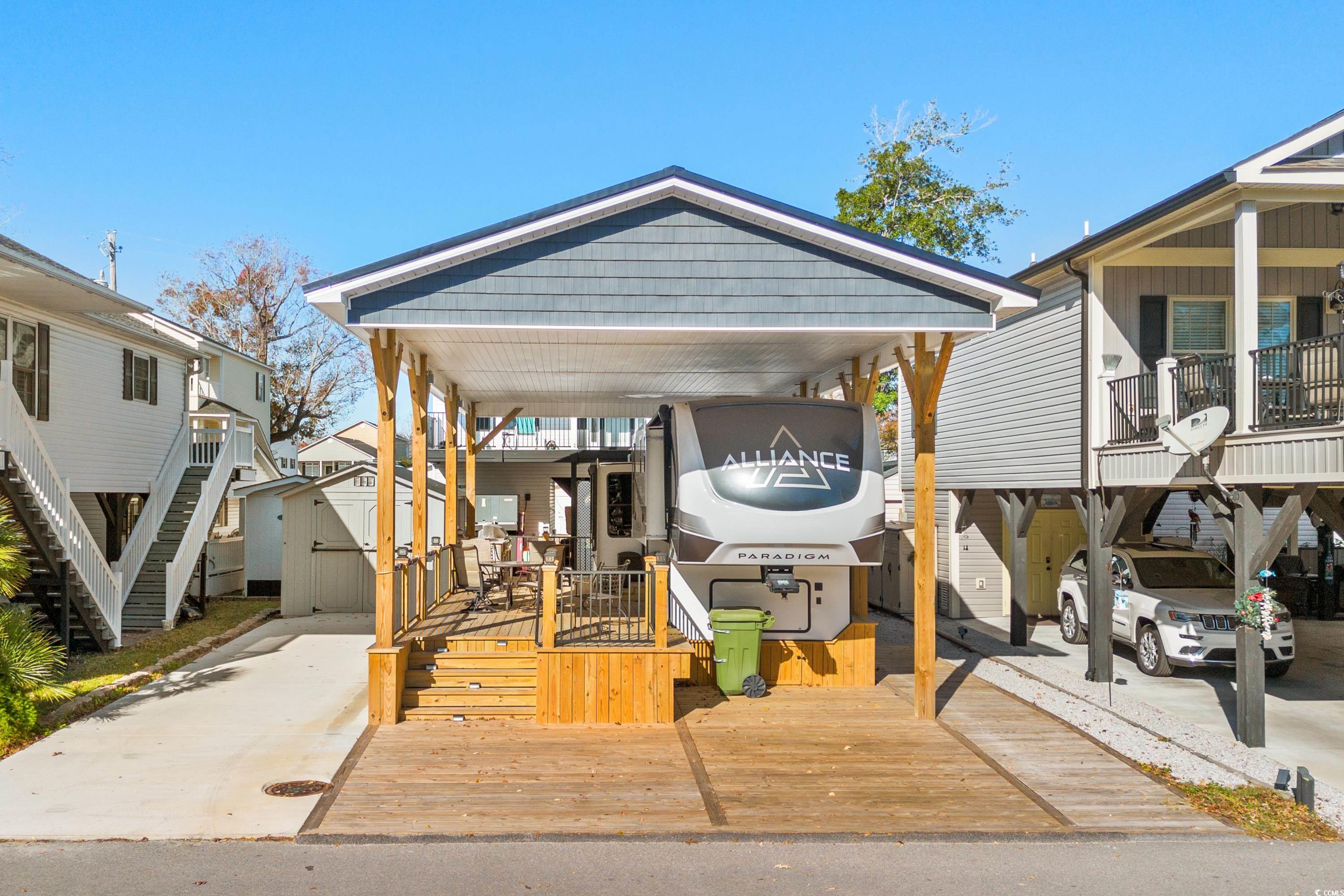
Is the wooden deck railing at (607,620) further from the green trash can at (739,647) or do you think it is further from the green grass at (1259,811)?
the green grass at (1259,811)

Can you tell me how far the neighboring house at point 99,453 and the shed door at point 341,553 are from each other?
2049mm

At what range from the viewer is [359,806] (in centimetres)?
716

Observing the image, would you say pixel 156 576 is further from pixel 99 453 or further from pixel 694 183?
pixel 694 183

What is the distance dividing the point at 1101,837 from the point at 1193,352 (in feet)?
25.5

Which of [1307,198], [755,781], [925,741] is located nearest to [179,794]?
[755,781]

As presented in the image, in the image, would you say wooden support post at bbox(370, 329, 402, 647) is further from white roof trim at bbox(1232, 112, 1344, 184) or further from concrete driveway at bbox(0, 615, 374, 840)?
white roof trim at bbox(1232, 112, 1344, 184)

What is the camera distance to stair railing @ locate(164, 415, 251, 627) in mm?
15852

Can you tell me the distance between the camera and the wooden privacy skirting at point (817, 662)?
11453 millimetres

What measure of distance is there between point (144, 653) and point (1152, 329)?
46.8 ft

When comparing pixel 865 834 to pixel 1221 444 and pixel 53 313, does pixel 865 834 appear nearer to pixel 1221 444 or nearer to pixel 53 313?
pixel 1221 444

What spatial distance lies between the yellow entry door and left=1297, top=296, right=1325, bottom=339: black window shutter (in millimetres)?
5860

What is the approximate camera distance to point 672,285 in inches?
379

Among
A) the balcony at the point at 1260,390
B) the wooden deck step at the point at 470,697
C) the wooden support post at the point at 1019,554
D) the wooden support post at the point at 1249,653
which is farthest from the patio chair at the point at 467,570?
the wooden support post at the point at 1249,653

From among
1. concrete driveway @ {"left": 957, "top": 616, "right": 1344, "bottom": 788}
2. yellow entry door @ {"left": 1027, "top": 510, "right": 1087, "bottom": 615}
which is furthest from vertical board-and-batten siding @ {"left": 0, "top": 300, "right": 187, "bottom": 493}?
yellow entry door @ {"left": 1027, "top": 510, "right": 1087, "bottom": 615}
